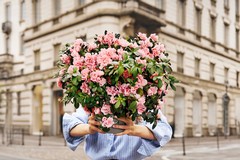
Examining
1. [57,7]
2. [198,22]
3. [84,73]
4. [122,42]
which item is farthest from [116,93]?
[198,22]

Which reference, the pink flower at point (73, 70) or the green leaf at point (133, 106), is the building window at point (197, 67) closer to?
the pink flower at point (73, 70)

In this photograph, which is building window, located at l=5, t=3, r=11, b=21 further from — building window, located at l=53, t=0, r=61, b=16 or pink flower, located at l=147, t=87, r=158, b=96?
pink flower, located at l=147, t=87, r=158, b=96

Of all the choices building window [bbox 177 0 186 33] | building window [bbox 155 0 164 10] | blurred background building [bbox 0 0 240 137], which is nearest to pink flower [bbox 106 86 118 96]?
blurred background building [bbox 0 0 240 137]

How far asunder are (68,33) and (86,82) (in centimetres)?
2346

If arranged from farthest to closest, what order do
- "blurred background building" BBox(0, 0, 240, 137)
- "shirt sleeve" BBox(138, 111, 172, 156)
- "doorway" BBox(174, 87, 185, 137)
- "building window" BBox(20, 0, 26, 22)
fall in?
"building window" BBox(20, 0, 26, 22) → "doorway" BBox(174, 87, 185, 137) → "blurred background building" BBox(0, 0, 240, 137) → "shirt sleeve" BBox(138, 111, 172, 156)

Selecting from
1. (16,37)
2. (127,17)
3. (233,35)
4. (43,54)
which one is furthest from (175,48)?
(16,37)

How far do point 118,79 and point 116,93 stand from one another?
0.27 feet

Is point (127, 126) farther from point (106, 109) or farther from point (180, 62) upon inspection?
point (180, 62)

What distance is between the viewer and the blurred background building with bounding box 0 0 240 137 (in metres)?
24.5

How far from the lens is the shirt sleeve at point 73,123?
120 inches

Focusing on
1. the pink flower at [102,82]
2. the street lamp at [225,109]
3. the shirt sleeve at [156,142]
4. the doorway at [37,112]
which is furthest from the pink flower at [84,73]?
the street lamp at [225,109]

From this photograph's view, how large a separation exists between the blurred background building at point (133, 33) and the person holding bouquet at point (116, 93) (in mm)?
19954

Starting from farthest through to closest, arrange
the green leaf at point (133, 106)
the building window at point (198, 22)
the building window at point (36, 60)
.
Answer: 1. the building window at point (198, 22)
2. the building window at point (36, 60)
3. the green leaf at point (133, 106)

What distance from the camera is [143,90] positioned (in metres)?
2.84
